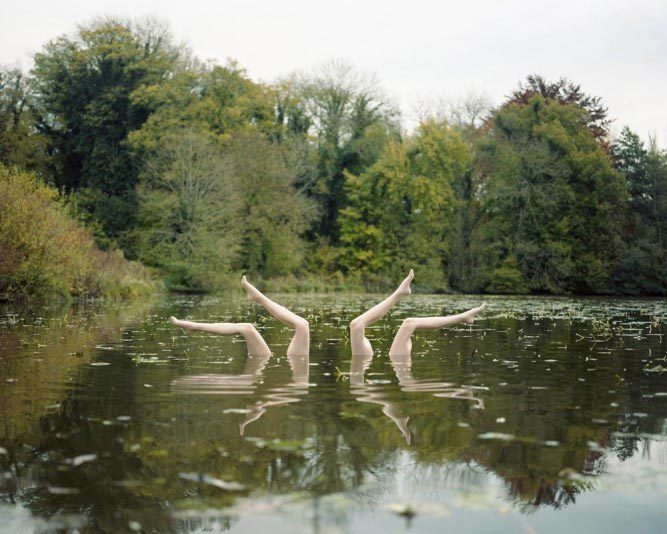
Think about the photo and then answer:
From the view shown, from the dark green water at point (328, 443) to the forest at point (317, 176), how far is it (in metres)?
32.5

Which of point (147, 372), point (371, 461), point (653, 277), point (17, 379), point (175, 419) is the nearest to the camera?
point (371, 461)

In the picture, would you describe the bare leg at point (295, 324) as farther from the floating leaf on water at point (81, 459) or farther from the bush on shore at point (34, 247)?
the bush on shore at point (34, 247)

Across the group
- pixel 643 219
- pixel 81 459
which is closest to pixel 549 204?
pixel 643 219

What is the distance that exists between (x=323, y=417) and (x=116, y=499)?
2877 mm

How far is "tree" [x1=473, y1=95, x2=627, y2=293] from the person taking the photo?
50.7 m

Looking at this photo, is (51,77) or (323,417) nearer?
(323,417)

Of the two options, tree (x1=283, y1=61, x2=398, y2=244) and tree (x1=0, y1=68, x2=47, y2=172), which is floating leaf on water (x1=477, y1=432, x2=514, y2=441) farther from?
tree (x1=283, y1=61, x2=398, y2=244)

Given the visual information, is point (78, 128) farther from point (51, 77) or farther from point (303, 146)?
point (303, 146)

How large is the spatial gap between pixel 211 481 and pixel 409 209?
2070 inches

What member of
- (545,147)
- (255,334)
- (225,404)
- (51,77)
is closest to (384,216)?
(545,147)

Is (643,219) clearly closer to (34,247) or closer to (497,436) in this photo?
(34,247)

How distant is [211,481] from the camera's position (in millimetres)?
4906

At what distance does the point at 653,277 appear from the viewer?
50.6 metres

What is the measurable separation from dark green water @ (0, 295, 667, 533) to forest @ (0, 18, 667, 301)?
3252 cm
